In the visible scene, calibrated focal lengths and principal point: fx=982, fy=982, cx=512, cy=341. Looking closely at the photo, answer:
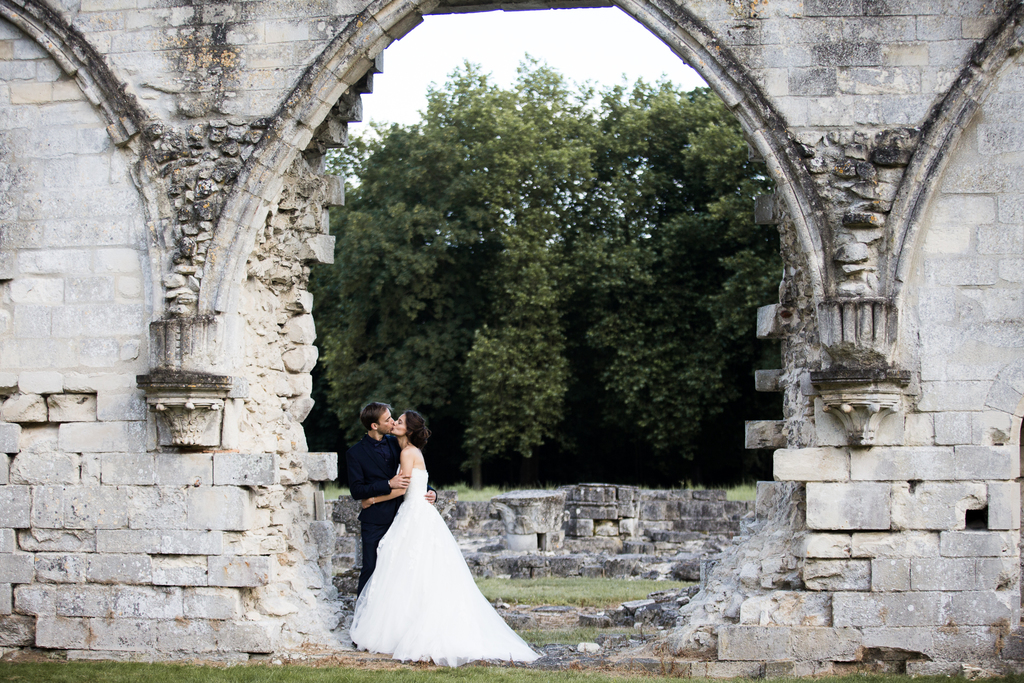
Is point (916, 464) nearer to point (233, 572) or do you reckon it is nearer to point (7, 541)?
point (233, 572)

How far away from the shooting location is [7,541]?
6.56m

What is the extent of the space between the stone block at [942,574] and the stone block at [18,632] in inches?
222

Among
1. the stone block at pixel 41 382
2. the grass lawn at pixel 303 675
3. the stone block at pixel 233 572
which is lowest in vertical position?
the grass lawn at pixel 303 675

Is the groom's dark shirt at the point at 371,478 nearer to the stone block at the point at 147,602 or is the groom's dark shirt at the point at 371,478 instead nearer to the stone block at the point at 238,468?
the stone block at the point at 238,468

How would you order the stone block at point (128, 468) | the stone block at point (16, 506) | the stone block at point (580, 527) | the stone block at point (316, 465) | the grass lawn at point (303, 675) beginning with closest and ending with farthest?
the grass lawn at point (303, 675), the stone block at point (128, 468), the stone block at point (16, 506), the stone block at point (316, 465), the stone block at point (580, 527)

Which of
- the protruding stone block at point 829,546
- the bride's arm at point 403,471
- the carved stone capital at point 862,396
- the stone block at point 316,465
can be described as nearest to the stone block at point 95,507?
the stone block at point 316,465

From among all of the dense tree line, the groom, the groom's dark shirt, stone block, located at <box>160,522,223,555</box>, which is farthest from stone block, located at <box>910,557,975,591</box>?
the dense tree line

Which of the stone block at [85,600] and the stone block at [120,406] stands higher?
the stone block at [120,406]

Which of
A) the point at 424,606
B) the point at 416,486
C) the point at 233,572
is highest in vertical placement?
the point at 416,486

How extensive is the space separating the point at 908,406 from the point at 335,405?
1847 centimetres

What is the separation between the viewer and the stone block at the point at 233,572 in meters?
6.34

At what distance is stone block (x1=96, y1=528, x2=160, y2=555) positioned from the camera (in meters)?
6.40

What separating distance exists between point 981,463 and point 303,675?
428 cm

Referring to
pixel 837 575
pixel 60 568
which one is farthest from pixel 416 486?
pixel 837 575
